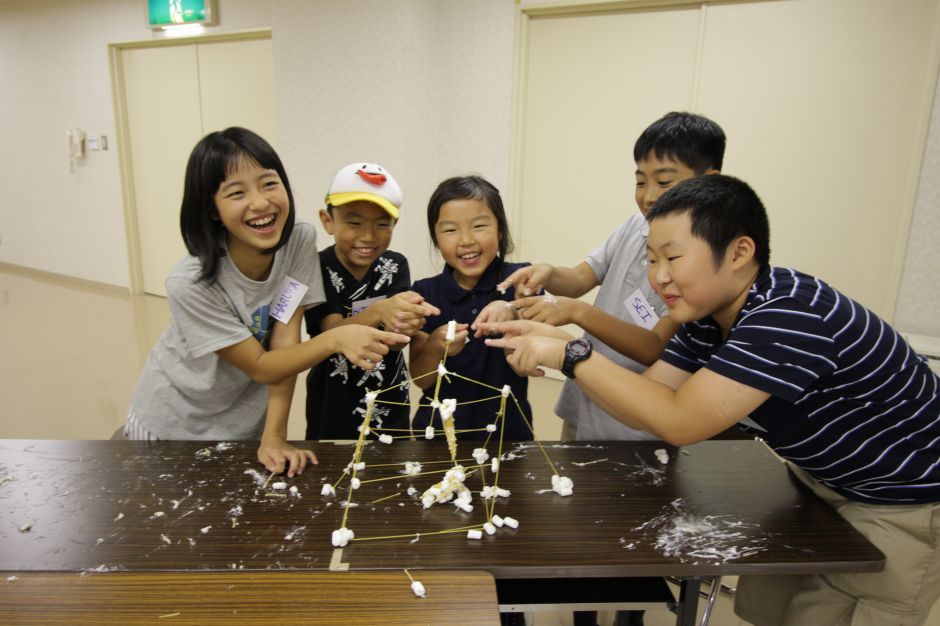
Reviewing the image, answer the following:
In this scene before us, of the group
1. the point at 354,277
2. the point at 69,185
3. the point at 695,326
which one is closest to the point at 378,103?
the point at 354,277

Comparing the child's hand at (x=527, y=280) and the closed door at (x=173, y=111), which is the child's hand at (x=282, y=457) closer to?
the child's hand at (x=527, y=280)

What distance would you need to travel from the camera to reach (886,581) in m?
1.25

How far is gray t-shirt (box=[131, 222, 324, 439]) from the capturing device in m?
1.59

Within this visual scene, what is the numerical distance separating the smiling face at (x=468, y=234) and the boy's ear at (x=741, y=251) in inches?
29.0

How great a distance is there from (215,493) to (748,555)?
119 centimetres

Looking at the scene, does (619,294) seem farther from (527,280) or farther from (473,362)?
(473,362)

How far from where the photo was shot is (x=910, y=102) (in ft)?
10.5

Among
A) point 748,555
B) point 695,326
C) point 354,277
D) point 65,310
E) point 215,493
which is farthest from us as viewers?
point 65,310

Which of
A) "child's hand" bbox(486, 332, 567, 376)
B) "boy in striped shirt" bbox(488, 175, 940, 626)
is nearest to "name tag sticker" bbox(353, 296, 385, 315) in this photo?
"child's hand" bbox(486, 332, 567, 376)

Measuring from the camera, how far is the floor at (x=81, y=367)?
137 inches

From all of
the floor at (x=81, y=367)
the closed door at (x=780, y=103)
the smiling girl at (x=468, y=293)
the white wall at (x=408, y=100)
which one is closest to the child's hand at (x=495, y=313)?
the smiling girl at (x=468, y=293)

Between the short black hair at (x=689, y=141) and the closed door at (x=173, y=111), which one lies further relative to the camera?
the closed door at (x=173, y=111)

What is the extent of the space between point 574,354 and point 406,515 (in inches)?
21.3

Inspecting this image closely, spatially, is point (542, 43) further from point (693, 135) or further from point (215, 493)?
point (215, 493)
